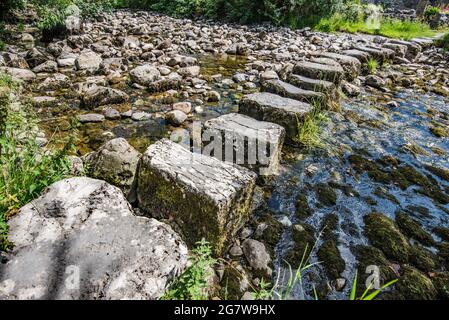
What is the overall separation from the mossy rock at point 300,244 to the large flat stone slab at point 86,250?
91 cm

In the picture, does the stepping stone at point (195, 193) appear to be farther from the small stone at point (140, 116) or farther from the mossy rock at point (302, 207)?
the small stone at point (140, 116)

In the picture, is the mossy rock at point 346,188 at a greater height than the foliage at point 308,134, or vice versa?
the foliage at point 308,134

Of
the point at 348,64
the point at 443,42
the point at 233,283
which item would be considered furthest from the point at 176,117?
the point at 443,42

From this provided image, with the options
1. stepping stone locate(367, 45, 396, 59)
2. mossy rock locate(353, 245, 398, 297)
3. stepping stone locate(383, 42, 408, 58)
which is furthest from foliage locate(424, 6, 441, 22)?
mossy rock locate(353, 245, 398, 297)

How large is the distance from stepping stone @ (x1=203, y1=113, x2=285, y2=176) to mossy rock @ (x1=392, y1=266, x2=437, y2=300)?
1.44 metres

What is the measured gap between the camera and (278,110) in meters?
3.68

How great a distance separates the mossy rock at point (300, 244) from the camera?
2324mm

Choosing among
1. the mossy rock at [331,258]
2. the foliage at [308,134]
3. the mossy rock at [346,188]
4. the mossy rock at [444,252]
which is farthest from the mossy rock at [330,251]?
the foliage at [308,134]

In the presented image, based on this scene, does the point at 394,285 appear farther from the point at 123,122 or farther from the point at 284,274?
the point at 123,122

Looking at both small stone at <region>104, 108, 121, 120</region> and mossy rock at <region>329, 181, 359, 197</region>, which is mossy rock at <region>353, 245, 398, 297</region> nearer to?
mossy rock at <region>329, 181, 359, 197</region>

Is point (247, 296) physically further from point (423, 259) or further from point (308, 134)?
point (308, 134)

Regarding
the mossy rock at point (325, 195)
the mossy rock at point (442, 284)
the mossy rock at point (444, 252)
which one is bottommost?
the mossy rock at point (442, 284)

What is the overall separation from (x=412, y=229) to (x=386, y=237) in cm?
33

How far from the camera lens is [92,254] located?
1.72 m
